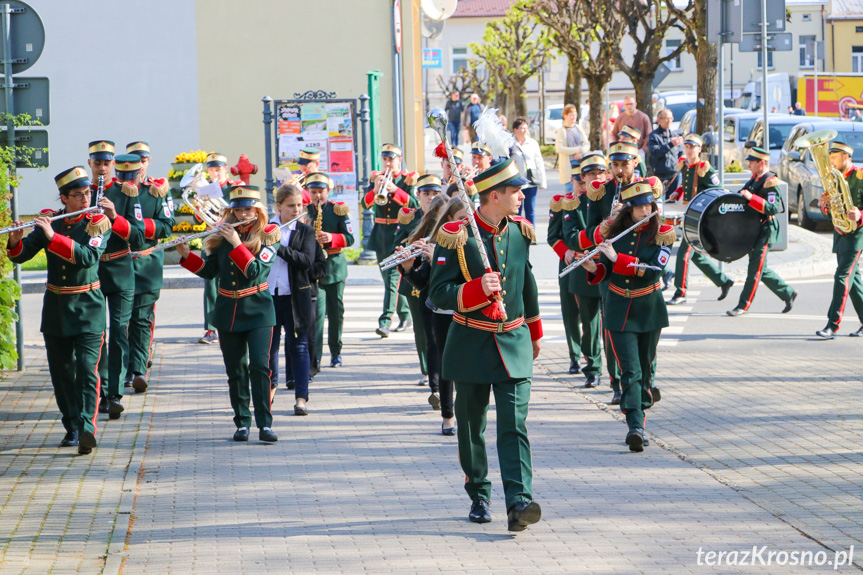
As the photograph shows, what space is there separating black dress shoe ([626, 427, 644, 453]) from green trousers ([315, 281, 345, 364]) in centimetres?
378

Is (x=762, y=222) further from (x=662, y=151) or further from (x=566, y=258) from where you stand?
(x=662, y=151)

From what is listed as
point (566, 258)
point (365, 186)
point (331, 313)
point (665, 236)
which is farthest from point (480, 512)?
point (365, 186)

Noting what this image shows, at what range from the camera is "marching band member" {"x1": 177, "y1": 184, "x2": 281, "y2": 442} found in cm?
845

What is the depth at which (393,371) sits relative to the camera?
37.8 ft

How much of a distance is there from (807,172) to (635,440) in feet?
53.0

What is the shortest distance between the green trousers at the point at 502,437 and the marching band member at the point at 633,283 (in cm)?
196

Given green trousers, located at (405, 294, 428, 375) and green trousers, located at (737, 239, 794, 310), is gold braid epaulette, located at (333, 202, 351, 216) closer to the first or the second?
green trousers, located at (405, 294, 428, 375)

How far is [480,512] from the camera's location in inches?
254

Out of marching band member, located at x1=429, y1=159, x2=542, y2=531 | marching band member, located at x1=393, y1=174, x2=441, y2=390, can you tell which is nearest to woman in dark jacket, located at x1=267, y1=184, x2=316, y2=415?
marching band member, located at x1=393, y1=174, x2=441, y2=390

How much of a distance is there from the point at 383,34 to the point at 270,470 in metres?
17.3

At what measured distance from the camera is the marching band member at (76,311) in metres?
8.38

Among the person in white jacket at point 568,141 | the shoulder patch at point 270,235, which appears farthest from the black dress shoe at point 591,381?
the person in white jacket at point 568,141

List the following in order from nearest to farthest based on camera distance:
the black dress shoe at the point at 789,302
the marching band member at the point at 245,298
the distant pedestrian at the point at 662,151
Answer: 1. the marching band member at the point at 245,298
2. the black dress shoe at the point at 789,302
3. the distant pedestrian at the point at 662,151

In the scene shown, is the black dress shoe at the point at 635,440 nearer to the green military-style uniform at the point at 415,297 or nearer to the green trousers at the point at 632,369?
the green trousers at the point at 632,369
